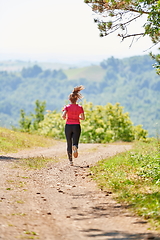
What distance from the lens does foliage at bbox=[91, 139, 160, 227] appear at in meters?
7.33

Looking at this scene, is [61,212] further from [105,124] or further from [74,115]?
[105,124]

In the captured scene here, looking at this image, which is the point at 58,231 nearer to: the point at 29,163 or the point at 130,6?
the point at 130,6

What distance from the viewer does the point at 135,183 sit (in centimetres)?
1020

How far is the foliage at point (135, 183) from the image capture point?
7332 millimetres

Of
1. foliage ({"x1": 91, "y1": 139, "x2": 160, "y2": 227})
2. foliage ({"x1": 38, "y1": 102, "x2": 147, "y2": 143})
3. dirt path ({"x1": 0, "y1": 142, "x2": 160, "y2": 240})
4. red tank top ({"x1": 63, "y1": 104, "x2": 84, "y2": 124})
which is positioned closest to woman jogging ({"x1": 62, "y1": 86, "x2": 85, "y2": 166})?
red tank top ({"x1": 63, "y1": 104, "x2": 84, "y2": 124})

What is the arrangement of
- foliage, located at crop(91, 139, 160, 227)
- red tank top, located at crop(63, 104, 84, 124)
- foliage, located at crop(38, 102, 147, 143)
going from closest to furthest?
foliage, located at crop(91, 139, 160, 227) → red tank top, located at crop(63, 104, 84, 124) → foliage, located at crop(38, 102, 147, 143)

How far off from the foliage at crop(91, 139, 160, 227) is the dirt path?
257 millimetres

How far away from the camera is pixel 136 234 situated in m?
5.88

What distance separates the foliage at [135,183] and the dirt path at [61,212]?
0.84 feet

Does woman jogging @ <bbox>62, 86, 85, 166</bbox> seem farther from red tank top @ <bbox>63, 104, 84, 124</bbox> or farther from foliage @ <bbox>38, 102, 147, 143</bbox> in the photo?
foliage @ <bbox>38, 102, 147, 143</bbox>

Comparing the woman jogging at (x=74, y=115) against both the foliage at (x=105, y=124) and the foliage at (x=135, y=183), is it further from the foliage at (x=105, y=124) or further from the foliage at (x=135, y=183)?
the foliage at (x=105, y=124)

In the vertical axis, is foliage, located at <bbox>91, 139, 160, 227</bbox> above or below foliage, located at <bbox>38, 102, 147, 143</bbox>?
below

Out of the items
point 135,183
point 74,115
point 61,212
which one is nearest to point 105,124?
point 74,115

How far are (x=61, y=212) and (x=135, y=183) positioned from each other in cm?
337
